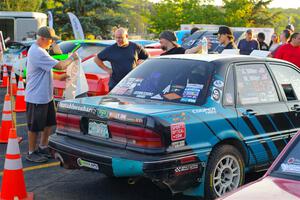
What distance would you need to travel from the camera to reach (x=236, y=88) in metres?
5.41

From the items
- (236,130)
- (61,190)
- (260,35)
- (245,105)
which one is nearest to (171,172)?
(236,130)

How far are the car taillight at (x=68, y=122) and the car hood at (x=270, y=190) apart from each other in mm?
2444

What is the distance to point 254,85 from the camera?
18.5ft

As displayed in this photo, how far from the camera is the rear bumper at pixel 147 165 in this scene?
4.52 m

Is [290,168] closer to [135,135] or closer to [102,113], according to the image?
[135,135]

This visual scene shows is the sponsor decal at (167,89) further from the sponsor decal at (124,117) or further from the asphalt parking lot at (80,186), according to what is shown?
the asphalt parking lot at (80,186)

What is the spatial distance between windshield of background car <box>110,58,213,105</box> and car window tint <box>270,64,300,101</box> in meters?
1.05

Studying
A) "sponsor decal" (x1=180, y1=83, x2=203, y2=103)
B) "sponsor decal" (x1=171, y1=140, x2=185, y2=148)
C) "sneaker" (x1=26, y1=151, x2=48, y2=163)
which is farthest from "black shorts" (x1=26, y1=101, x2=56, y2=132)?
"sponsor decal" (x1=171, y1=140, x2=185, y2=148)

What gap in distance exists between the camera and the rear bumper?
4.52 metres

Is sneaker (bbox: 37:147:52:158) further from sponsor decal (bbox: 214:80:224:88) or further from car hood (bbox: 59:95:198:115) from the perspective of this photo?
sponsor decal (bbox: 214:80:224:88)

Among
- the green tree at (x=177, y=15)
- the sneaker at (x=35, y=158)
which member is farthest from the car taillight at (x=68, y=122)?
the green tree at (x=177, y=15)

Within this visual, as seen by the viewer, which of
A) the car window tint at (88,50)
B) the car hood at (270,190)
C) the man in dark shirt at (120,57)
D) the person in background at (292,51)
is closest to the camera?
the car hood at (270,190)

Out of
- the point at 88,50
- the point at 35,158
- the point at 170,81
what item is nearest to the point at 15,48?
the point at 88,50

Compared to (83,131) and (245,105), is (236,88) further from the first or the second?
(83,131)
